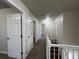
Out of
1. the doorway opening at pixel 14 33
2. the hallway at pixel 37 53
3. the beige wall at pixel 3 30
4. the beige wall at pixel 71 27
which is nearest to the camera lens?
the doorway opening at pixel 14 33

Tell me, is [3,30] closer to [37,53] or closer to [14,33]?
[14,33]

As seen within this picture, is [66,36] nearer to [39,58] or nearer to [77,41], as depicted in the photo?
[77,41]

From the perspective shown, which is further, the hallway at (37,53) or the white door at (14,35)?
the hallway at (37,53)

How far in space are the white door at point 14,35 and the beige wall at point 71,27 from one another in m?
2.76

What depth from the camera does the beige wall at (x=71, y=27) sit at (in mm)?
4785

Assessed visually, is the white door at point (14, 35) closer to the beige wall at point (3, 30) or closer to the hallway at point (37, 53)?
the beige wall at point (3, 30)

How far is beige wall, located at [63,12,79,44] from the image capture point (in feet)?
15.7

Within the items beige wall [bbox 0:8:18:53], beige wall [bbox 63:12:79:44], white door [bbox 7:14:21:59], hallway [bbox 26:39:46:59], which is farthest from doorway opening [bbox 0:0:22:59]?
beige wall [bbox 63:12:79:44]

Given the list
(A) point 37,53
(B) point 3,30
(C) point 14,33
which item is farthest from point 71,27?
(B) point 3,30

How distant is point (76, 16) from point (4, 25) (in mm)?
4327

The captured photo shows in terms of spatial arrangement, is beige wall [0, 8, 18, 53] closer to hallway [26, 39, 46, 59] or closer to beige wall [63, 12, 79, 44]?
hallway [26, 39, 46, 59]

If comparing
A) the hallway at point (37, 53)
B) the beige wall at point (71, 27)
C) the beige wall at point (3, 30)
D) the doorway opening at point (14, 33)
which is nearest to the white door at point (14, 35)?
the doorway opening at point (14, 33)

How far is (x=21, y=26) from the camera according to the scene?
3820 millimetres

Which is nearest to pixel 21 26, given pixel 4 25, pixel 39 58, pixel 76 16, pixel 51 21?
pixel 4 25
